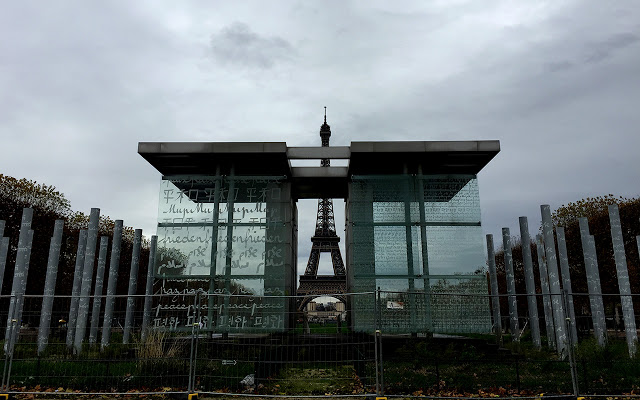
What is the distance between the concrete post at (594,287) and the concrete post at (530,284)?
1680 mm

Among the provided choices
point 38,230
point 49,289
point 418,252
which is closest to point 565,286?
point 418,252

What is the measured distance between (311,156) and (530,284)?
8.69m

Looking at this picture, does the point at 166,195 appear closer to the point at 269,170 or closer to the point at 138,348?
the point at 269,170

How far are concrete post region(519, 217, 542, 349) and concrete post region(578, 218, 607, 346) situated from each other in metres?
1.68

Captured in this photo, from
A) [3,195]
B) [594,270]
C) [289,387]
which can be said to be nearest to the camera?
[289,387]

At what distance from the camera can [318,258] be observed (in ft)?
174

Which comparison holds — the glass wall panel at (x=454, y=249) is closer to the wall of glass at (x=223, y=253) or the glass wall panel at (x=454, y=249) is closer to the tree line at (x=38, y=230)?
the wall of glass at (x=223, y=253)

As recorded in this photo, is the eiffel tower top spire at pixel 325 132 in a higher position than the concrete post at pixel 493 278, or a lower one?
higher

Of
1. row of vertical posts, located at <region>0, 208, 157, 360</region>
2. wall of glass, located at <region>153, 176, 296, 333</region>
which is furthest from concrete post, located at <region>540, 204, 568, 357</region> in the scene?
row of vertical posts, located at <region>0, 208, 157, 360</region>

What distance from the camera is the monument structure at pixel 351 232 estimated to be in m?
14.3

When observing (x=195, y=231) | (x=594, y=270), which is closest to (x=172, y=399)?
(x=195, y=231)

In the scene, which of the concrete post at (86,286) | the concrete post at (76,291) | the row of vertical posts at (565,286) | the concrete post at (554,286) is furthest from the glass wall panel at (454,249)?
the concrete post at (76,291)

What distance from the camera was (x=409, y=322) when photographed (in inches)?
554

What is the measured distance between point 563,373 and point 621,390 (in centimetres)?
169
